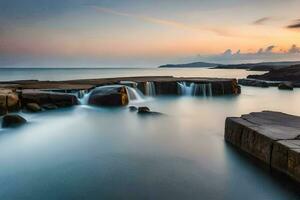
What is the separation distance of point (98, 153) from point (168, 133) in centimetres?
367

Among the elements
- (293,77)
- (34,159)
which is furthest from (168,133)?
(293,77)

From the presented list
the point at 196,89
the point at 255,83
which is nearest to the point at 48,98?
the point at 196,89

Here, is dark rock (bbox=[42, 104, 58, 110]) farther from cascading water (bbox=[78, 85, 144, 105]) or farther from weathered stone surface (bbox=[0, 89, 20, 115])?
cascading water (bbox=[78, 85, 144, 105])

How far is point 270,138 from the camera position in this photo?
23.4 ft

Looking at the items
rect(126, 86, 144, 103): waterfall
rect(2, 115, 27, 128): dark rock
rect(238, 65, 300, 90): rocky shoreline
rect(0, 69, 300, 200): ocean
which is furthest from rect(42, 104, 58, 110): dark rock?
rect(238, 65, 300, 90): rocky shoreline

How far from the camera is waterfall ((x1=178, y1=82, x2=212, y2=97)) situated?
26422 mm

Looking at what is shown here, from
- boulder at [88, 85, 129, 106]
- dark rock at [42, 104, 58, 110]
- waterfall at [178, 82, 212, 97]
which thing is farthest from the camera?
waterfall at [178, 82, 212, 97]

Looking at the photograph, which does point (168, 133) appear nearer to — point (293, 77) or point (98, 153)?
point (98, 153)

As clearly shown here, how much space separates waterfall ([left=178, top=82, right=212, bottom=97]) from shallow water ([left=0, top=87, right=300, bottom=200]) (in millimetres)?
10588

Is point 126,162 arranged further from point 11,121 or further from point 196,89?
point 196,89

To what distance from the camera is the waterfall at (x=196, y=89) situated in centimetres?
2642

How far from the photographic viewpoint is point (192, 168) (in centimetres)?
817

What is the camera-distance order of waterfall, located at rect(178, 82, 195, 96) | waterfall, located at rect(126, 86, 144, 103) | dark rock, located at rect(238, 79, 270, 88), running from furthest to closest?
dark rock, located at rect(238, 79, 270, 88) → waterfall, located at rect(178, 82, 195, 96) → waterfall, located at rect(126, 86, 144, 103)

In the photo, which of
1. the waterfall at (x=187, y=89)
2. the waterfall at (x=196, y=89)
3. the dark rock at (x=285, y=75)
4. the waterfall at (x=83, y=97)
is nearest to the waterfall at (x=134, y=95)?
the waterfall at (x=83, y=97)
